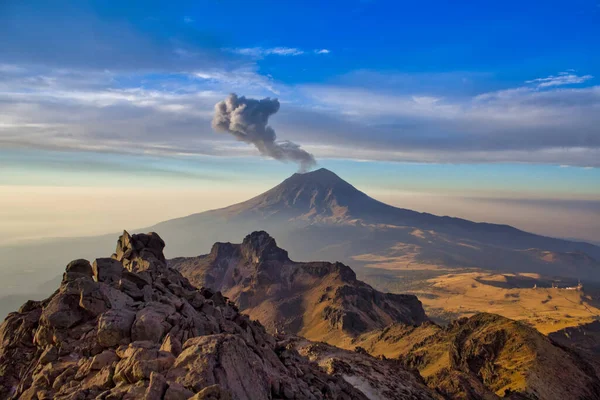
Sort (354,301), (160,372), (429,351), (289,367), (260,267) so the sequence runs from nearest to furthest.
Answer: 1. (160,372)
2. (289,367)
3. (429,351)
4. (354,301)
5. (260,267)

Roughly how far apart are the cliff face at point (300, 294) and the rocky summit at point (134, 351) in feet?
209

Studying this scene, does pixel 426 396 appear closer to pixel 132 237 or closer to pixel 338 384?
pixel 338 384

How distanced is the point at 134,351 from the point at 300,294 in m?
96.4

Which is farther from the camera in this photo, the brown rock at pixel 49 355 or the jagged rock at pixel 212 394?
the brown rock at pixel 49 355

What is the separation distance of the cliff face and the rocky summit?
2507 inches

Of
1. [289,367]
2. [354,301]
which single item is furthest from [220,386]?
[354,301]

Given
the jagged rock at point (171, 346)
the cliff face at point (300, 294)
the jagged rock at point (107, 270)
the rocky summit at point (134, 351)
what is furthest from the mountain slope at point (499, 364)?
the cliff face at point (300, 294)

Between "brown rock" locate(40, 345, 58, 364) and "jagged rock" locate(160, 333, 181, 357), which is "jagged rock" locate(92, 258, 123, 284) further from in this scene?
"jagged rock" locate(160, 333, 181, 357)

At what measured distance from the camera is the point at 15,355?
17844mm

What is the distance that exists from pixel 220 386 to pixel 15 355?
1097cm

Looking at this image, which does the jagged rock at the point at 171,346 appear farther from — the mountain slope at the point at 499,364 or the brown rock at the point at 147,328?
the mountain slope at the point at 499,364

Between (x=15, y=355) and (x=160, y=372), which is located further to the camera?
(x=15, y=355)

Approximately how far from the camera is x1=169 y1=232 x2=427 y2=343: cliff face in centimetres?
9062

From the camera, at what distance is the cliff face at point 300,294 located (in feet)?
297
